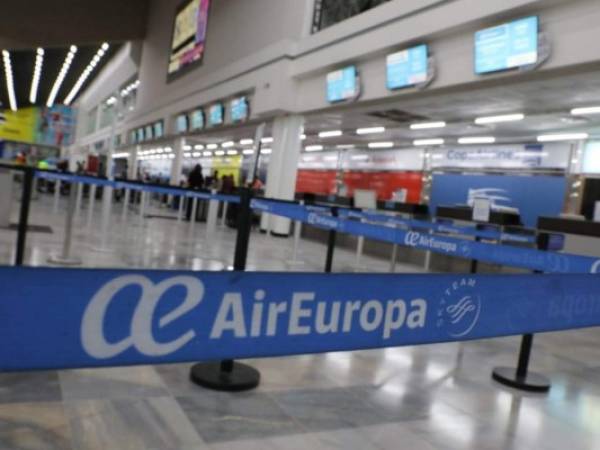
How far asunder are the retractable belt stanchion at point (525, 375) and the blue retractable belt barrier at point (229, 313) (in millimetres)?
1582

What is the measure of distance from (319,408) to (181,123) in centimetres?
2079

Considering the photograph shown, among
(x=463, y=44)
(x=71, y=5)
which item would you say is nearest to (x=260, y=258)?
(x=463, y=44)

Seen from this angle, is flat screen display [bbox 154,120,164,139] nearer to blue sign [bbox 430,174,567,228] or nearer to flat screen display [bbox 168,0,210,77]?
flat screen display [bbox 168,0,210,77]

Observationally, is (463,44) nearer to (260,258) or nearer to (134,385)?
(260,258)

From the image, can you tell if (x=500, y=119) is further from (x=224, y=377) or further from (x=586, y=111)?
(x=224, y=377)

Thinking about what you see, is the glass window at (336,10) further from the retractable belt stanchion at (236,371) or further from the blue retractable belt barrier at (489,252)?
the retractable belt stanchion at (236,371)

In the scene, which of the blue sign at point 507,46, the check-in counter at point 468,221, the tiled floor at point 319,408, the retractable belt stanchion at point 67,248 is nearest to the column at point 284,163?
the check-in counter at point 468,221

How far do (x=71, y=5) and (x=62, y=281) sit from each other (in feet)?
93.0

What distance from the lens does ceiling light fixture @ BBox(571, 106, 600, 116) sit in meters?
10.5

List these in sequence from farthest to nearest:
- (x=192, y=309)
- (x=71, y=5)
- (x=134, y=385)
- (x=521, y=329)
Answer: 1. (x=71, y=5)
2. (x=134, y=385)
3. (x=521, y=329)
4. (x=192, y=309)

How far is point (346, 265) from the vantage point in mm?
8930

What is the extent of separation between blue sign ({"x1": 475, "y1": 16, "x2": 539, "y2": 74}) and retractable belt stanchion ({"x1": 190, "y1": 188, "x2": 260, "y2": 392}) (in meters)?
6.12

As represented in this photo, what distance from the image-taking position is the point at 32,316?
3.71ft

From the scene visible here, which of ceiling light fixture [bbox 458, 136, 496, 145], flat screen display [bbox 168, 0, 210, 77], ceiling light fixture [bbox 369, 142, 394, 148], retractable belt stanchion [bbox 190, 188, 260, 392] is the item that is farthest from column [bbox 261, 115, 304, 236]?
retractable belt stanchion [bbox 190, 188, 260, 392]
